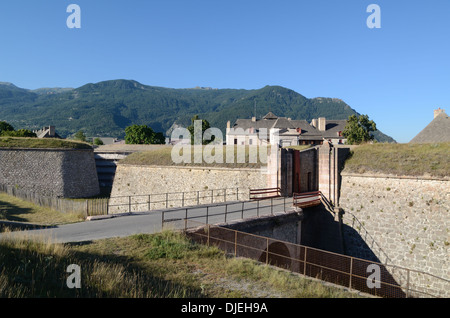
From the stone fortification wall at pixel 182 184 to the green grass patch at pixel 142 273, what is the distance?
11.4 meters

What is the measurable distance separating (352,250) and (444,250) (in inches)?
207

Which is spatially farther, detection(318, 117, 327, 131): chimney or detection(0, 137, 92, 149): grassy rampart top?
detection(318, 117, 327, 131): chimney

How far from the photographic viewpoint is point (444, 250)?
16.3 m

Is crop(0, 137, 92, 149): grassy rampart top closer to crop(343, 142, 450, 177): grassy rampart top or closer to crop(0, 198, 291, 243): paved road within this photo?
crop(0, 198, 291, 243): paved road

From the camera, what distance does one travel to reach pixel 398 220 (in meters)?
18.4

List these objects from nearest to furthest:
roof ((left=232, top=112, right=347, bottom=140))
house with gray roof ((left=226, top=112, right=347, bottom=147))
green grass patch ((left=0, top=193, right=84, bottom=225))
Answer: green grass patch ((left=0, top=193, right=84, bottom=225)), house with gray roof ((left=226, top=112, right=347, bottom=147)), roof ((left=232, top=112, right=347, bottom=140))

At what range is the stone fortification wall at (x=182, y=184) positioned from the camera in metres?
25.3

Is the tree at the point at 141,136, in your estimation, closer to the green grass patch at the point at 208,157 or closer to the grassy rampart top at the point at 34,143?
the grassy rampart top at the point at 34,143

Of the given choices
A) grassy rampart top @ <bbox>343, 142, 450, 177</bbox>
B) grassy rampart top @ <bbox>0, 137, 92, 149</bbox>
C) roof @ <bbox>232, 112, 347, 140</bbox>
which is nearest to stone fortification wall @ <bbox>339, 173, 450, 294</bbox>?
grassy rampart top @ <bbox>343, 142, 450, 177</bbox>

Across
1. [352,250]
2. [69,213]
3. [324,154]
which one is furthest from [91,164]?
[352,250]

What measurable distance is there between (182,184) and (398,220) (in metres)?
18.4

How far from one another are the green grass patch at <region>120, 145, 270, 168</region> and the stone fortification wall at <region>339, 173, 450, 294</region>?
787 cm

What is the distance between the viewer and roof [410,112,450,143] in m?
31.3
